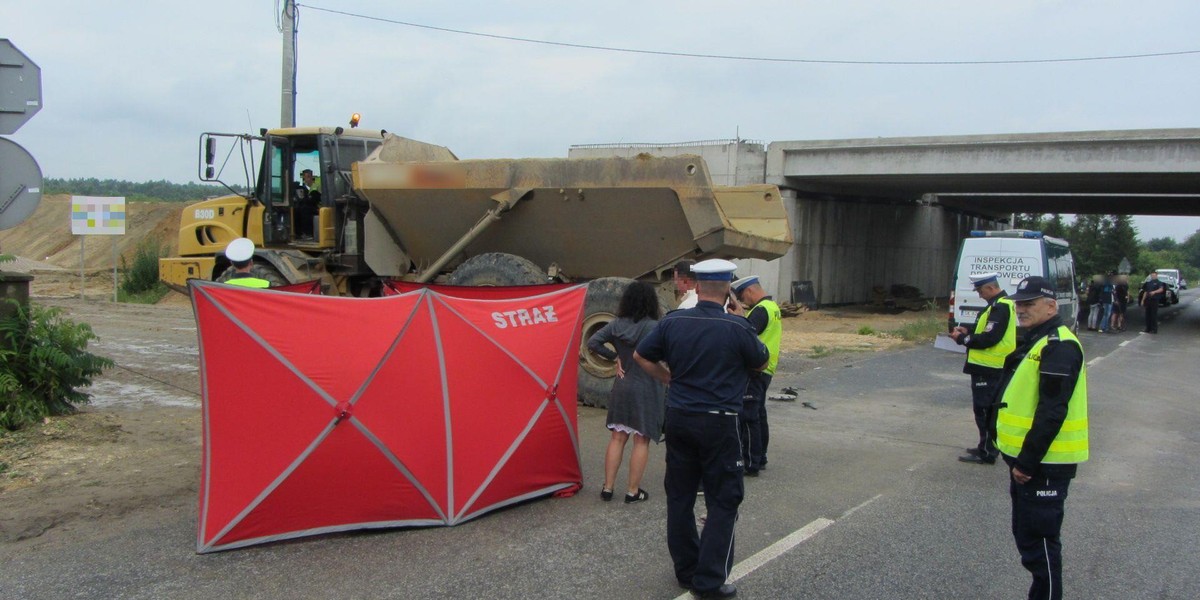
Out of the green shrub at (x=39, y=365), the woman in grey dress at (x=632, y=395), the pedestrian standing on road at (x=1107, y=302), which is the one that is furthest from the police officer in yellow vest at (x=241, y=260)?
the pedestrian standing on road at (x=1107, y=302)

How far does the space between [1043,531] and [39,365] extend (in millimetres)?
7115

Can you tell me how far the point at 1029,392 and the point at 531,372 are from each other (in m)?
3.04

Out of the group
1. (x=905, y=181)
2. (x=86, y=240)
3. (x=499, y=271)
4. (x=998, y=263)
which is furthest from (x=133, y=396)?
(x=86, y=240)

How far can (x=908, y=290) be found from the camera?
98.4ft

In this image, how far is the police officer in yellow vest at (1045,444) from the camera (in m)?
3.92

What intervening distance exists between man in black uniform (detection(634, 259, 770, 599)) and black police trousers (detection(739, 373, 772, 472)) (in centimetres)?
210

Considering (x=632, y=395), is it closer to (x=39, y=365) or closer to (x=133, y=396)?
(x=39, y=365)

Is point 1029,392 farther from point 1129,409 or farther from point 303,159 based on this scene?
point 303,159

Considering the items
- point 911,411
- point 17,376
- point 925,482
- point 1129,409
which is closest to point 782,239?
point 911,411

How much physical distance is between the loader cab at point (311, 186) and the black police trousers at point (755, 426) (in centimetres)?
646

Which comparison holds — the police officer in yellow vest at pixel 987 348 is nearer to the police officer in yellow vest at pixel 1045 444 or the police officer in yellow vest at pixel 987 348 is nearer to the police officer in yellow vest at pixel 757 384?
the police officer in yellow vest at pixel 757 384

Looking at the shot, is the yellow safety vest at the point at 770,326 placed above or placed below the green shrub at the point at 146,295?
above

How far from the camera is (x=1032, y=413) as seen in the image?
13.3ft

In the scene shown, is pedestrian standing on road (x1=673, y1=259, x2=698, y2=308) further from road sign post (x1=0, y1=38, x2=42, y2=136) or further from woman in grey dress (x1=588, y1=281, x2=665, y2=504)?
road sign post (x1=0, y1=38, x2=42, y2=136)
